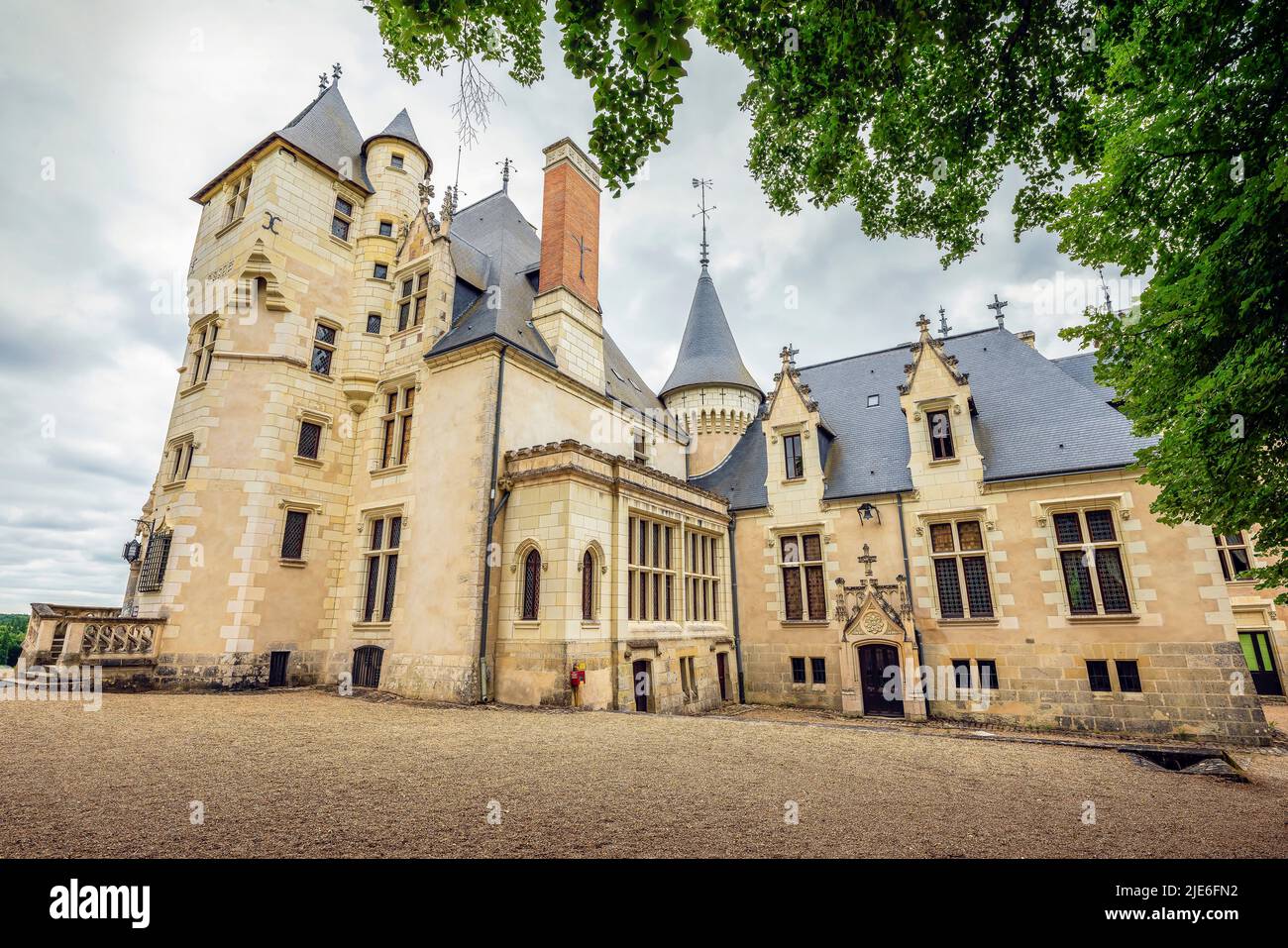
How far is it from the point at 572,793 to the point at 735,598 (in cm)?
1515

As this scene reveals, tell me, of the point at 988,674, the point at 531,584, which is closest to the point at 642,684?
the point at 531,584

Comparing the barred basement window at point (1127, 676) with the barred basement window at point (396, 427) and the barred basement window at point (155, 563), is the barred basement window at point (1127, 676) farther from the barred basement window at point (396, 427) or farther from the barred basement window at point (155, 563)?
the barred basement window at point (155, 563)

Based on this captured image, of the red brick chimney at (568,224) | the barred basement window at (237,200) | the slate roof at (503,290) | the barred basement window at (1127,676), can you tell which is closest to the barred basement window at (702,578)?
the slate roof at (503,290)

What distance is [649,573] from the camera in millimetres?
16469

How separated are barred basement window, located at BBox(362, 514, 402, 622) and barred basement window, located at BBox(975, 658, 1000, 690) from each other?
658 inches

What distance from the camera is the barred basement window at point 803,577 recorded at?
19.3 meters

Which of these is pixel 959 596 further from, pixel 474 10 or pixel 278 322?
pixel 278 322

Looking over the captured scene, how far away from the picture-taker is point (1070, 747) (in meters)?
10.3

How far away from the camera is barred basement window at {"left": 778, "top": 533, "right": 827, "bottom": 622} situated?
63.3ft

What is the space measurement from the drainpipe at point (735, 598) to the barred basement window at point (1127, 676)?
33.6 feet

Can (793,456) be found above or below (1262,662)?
above

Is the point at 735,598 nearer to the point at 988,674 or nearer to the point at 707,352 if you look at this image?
the point at 988,674

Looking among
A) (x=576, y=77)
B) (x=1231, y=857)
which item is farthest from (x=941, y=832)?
(x=576, y=77)
